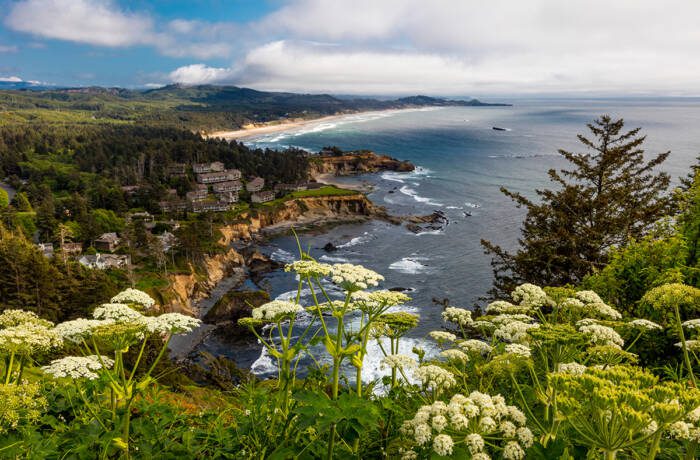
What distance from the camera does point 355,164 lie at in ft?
522

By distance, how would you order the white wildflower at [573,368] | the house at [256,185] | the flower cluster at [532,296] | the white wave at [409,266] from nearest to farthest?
the white wildflower at [573,368], the flower cluster at [532,296], the white wave at [409,266], the house at [256,185]

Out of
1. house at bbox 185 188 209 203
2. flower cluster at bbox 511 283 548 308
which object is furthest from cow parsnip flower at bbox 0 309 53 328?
house at bbox 185 188 209 203

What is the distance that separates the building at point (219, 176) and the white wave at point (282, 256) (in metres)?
63.5

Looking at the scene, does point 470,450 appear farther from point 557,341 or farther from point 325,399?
point 557,341

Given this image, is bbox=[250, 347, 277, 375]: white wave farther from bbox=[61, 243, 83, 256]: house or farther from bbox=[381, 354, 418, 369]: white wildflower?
bbox=[61, 243, 83, 256]: house

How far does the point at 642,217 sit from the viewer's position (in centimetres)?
2352

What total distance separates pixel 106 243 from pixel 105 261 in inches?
463

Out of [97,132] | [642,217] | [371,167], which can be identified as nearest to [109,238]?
[642,217]

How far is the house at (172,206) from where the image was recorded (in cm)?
10556

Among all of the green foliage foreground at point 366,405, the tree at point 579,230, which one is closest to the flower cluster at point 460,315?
the green foliage foreground at point 366,405

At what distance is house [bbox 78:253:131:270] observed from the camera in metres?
62.5

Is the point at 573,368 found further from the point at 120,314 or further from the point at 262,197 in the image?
the point at 262,197

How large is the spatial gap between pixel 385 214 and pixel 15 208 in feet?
293

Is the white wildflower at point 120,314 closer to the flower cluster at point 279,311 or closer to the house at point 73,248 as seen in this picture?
the flower cluster at point 279,311
